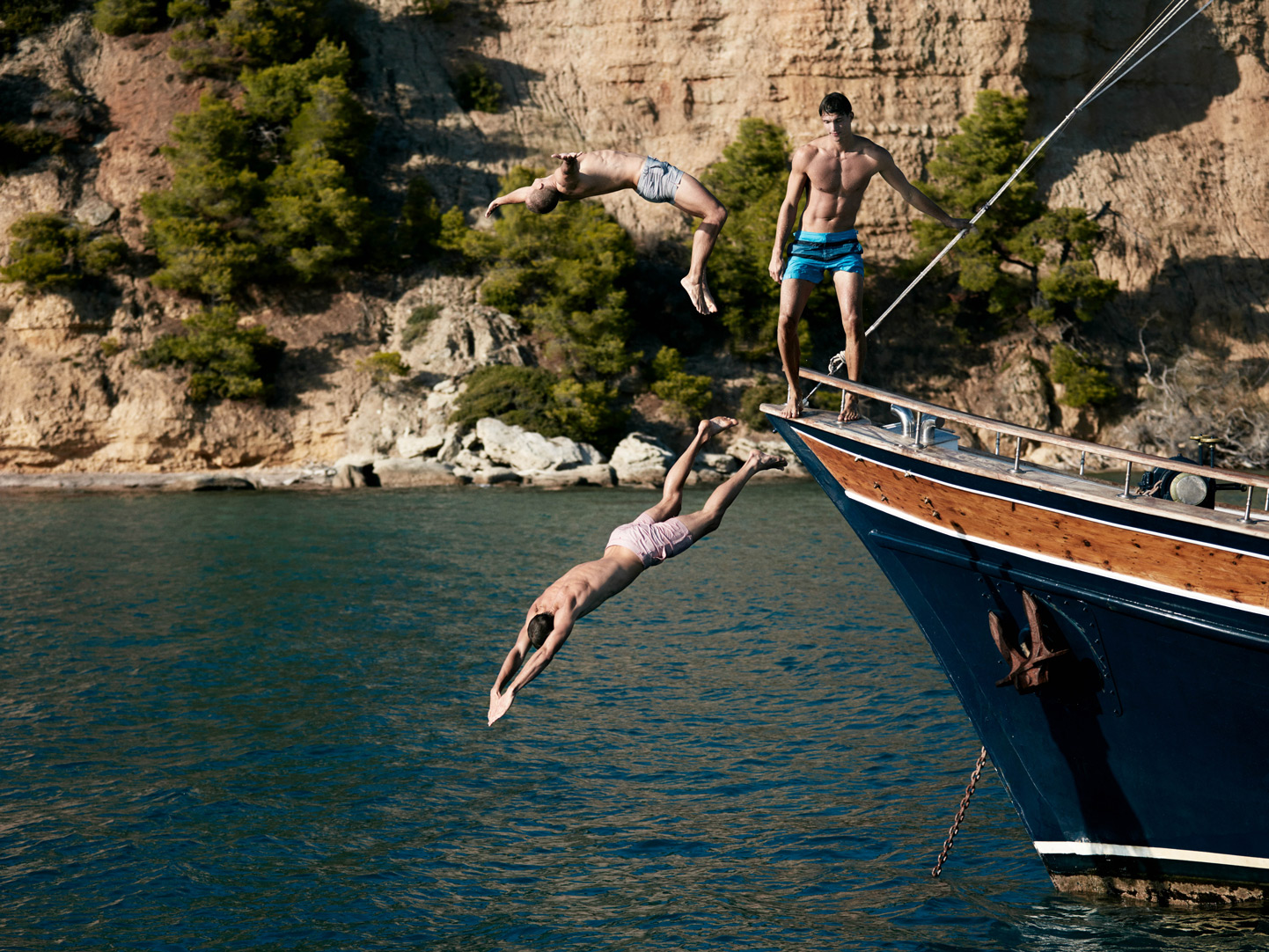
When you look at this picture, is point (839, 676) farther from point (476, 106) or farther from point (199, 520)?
point (476, 106)

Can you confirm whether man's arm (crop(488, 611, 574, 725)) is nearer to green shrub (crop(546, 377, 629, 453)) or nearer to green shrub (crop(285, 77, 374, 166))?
green shrub (crop(546, 377, 629, 453))

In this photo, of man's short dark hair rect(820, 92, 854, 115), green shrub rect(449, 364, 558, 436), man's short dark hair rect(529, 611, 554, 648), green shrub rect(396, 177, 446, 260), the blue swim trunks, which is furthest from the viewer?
green shrub rect(396, 177, 446, 260)

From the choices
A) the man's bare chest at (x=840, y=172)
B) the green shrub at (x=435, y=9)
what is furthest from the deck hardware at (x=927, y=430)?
the green shrub at (x=435, y=9)

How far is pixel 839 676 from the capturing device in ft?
48.9

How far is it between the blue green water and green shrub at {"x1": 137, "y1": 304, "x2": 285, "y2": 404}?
664 inches

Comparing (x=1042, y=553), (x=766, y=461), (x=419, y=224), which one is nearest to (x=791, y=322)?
(x=766, y=461)

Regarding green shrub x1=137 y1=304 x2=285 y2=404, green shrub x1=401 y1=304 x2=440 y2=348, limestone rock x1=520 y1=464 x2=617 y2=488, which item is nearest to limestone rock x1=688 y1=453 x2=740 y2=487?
limestone rock x1=520 y1=464 x2=617 y2=488

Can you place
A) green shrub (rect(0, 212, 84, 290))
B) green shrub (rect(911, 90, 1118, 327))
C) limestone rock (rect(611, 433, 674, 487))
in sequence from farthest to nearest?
green shrub (rect(911, 90, 1118, 327)) < green shrub (rect(0, 212, 84, 290)) < limestone rock (rect(611, 433, 674, 487))

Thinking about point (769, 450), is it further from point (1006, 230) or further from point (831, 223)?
point (831, 223)

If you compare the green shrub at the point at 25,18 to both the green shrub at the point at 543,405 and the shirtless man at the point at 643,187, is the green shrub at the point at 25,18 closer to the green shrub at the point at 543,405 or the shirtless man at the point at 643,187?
the green shrub at the point at 543,405

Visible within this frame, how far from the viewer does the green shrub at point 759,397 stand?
3931 cm

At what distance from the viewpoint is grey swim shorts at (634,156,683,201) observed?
7.67 metres

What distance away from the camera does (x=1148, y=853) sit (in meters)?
8.41

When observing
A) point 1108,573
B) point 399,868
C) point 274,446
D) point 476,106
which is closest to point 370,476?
point 274,446
